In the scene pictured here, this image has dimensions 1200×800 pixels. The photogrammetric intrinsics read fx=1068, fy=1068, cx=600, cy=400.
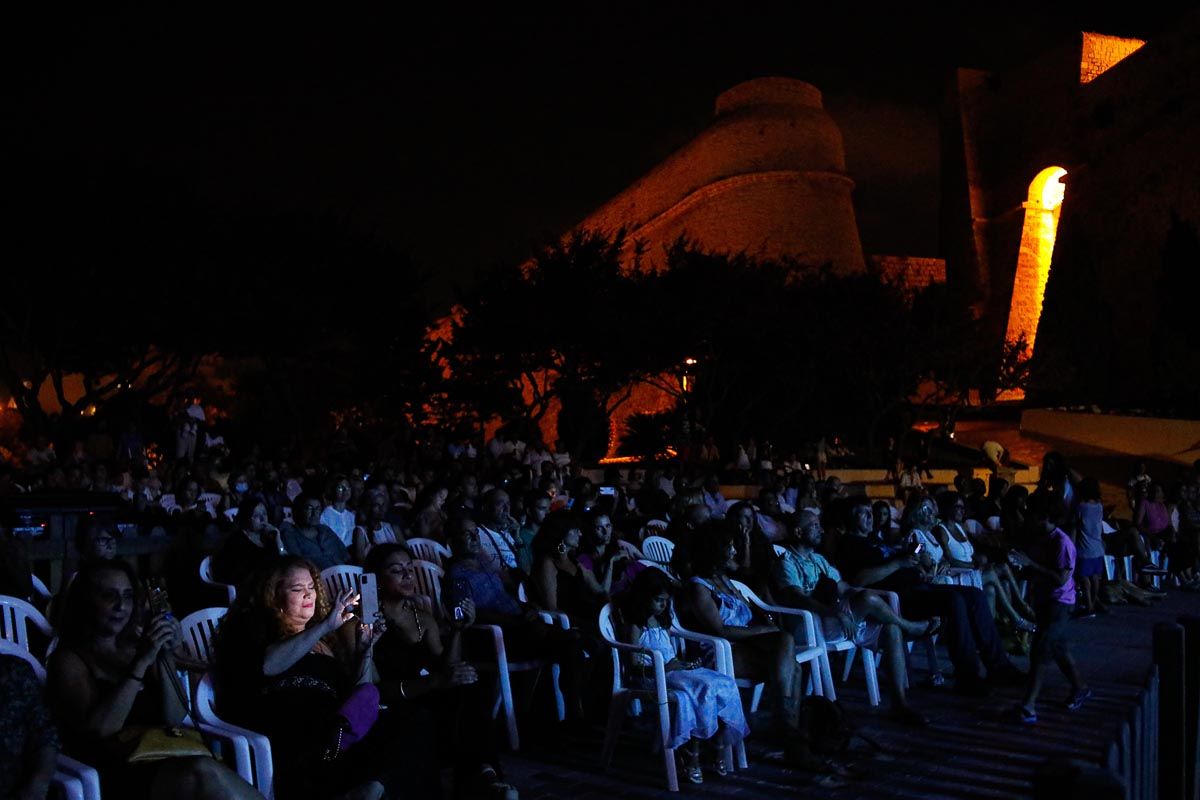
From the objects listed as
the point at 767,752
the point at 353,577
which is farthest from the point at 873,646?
the point at 353,577

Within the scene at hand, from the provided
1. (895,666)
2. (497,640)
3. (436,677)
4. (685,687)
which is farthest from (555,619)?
(895,666)

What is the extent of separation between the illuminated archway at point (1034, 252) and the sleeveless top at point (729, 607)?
31.2 metres

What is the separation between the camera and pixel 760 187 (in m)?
31.9

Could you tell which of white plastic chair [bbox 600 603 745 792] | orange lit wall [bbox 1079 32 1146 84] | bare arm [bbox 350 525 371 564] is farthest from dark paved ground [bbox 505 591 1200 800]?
orange lit wall [bbox 1079 32 1146 84]

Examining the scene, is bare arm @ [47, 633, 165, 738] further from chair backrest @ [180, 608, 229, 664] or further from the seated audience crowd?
chair backrest @ [180, 608, 229, 664]

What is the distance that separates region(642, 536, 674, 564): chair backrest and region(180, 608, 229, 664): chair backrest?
3.46 m

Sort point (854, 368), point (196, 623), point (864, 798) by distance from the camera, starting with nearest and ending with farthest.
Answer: point (196, 623) < point (864, 798) < point (854, 368)

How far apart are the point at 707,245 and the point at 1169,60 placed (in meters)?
13.0

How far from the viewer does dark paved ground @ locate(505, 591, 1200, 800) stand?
3855mm

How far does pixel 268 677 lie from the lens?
9.78 feet

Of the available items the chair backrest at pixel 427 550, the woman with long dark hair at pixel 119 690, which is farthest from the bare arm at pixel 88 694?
the chair backrest at pixel 427 550

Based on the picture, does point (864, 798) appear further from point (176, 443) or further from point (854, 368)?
point (854, 368)

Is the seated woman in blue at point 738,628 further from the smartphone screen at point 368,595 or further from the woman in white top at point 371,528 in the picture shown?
the woman in white top at point 371,528

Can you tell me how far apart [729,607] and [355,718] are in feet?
6.91
